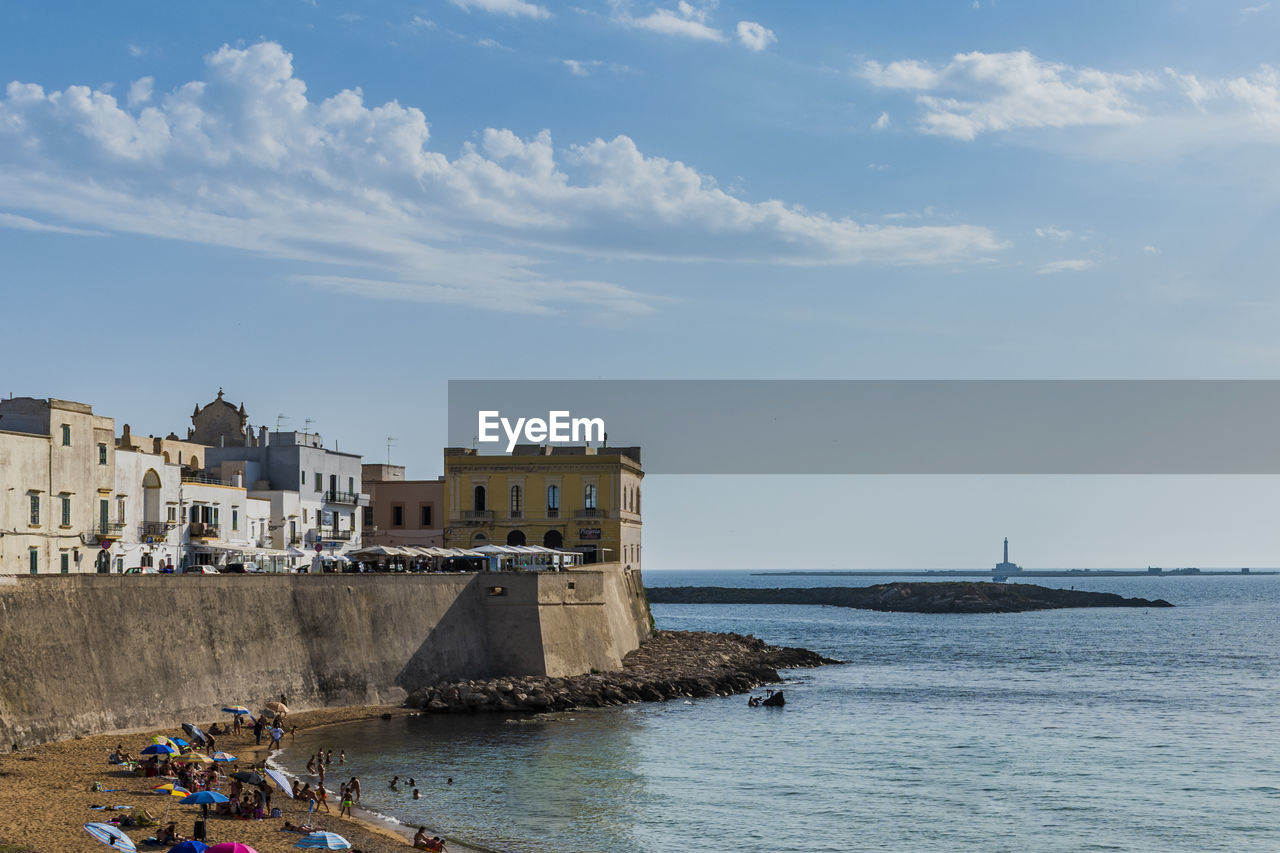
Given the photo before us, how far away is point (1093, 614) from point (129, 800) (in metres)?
156

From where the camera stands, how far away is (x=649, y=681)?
6128 centimetres

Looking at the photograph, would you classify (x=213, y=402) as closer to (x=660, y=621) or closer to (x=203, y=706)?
(x=203, y=706)

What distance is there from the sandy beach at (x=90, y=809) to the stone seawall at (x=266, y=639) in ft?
4.65

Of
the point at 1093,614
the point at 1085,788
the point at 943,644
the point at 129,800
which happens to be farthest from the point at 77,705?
the point at 1093,614

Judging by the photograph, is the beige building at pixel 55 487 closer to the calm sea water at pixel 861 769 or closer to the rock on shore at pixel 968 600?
the calm sea water at pixel 861 769

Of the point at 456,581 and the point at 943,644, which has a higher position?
the point at 456,581

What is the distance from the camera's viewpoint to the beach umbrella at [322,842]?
29.9 meters

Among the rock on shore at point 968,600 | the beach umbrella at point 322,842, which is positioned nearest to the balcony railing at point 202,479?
the beach umbrella at point 322,842

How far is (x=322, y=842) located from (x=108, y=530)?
24.4 m

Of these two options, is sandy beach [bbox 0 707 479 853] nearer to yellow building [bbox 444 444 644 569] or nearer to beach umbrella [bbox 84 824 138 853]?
beach umbrella [bbox 84 824 138 853]

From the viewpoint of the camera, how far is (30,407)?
47.2 metres

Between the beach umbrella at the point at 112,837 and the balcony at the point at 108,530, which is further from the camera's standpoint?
the balcony at the point at 108,530

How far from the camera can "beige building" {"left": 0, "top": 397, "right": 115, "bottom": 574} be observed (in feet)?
143

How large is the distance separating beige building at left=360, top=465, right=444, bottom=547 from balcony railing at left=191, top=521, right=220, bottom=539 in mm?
16551
